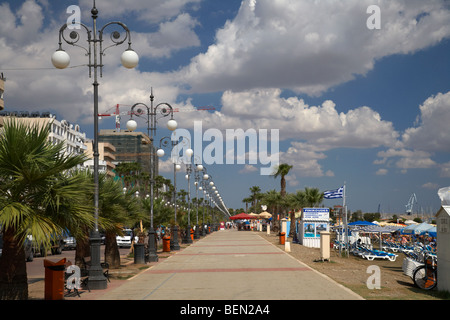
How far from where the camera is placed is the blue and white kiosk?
3812 centimetres

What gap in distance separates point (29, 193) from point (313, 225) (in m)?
30.5

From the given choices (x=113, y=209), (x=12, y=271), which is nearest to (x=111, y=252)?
(x=113, y=209)

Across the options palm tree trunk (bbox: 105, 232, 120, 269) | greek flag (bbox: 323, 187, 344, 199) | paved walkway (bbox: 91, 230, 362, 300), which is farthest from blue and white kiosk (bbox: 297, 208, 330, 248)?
palm tree trunk (bbox: 105, 232, 120, 269)

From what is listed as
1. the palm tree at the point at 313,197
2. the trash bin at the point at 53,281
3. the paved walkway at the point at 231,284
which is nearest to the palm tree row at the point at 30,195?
the trash bin at the point at 53,281

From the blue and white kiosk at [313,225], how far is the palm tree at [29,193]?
1120 inches

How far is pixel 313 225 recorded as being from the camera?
39.3 meters

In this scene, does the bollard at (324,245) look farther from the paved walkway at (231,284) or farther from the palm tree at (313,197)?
the palm tree at (313,197)

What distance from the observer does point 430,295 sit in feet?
45.2

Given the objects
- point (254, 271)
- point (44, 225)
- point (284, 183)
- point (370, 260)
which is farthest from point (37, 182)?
point (284, 183)

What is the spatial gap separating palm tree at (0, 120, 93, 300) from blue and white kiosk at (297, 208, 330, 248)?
28445 mm

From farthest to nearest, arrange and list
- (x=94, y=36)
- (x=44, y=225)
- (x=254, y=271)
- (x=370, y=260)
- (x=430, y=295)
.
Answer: (x=370, y=260) → (x=254, y=271) → (x=94, y=36) → (x=430, y=295) → (x=44, y=225)

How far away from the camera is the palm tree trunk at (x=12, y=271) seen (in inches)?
434

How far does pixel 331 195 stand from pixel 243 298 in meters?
19.8
